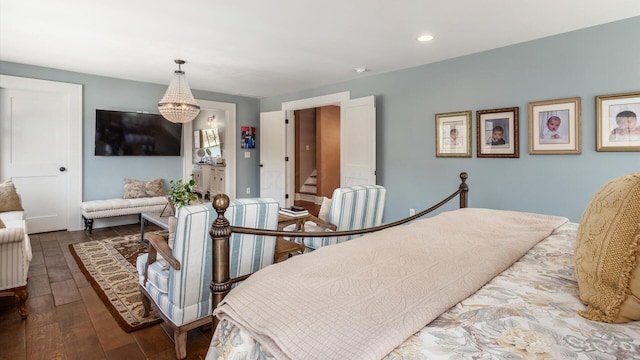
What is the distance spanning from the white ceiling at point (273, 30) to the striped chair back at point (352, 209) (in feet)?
5.08

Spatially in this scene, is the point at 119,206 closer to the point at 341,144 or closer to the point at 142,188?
the point at 142,188

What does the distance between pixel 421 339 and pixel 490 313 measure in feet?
0.78

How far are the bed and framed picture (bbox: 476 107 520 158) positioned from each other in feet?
8.65

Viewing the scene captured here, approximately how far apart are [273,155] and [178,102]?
2498 millimetres

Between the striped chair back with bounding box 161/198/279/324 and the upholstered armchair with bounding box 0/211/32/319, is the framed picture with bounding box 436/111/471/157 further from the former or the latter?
the upholstered armchair with bounding box 0/211/32/319

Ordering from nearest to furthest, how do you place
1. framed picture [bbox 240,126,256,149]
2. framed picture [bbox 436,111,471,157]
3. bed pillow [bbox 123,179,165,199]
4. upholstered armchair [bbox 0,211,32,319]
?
upholstered armchair [bbox 0,211,32,319] < framed picture [bbox 436,111,471,157] < bed pillow [bbox 123,179,165,199] < framed picture [bbox 240,126,256,149]

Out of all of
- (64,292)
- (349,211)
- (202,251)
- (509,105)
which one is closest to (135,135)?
(64,292)

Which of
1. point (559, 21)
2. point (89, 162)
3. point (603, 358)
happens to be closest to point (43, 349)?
point (603, 358)

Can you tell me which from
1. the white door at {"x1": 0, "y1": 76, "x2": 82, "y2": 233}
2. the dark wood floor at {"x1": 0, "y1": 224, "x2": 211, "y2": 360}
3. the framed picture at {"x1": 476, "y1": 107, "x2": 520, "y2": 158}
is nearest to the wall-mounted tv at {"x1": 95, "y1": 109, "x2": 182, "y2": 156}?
the white door at {"x1": 0, "y1": 76, "x2": 82, "y2": 233}

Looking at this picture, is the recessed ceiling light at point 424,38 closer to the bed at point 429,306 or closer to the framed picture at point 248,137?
the bed at point 429,306

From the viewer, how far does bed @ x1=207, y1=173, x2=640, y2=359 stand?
0.73 meters

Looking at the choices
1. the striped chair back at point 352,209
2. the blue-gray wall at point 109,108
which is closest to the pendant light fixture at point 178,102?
the blue-gray wall at point 109,108

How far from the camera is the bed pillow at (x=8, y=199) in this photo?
12.7 feet

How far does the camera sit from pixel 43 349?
2.03m
